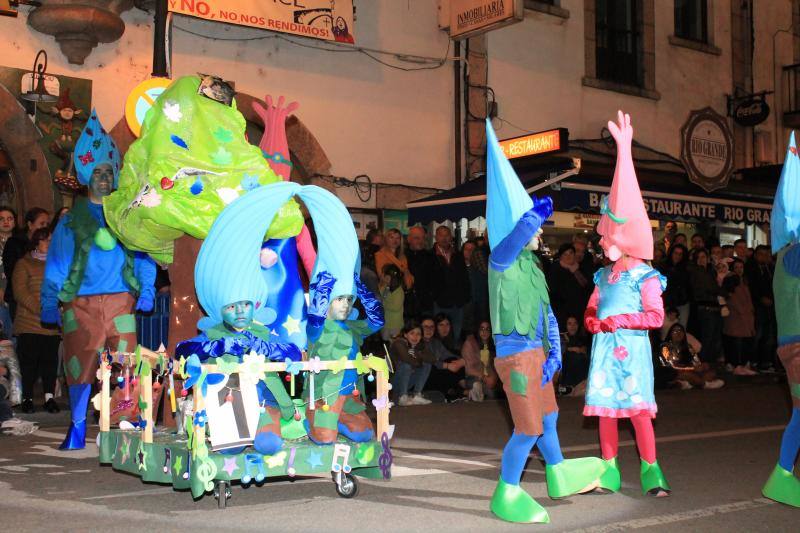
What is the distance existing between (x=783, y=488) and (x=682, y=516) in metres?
0.82

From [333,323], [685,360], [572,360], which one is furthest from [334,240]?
[685,360]

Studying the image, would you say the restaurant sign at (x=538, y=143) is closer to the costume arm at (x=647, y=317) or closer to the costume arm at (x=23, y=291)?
the costume arm at (x=23, y=291)

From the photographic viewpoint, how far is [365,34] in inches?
629

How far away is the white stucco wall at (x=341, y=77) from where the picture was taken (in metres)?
13.4

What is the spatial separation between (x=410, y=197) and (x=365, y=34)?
251 centimetres

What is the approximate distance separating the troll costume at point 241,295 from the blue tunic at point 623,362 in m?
1.99

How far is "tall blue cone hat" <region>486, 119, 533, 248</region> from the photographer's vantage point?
6.00m

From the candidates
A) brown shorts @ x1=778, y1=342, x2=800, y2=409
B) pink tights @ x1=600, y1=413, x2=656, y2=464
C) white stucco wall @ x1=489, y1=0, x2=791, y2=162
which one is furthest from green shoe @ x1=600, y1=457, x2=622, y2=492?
white stucco wall @ x1=489, y1=0, x2=791, y2=162

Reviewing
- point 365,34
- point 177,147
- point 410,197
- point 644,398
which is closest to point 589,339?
point 410,197

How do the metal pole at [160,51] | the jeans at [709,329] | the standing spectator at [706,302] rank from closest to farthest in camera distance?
the metal pole at [160,51], the standing spectator at [706,302], the jeans at [709,329]

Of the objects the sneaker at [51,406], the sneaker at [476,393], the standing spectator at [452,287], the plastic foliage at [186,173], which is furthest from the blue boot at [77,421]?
the standing spectator at [452,287]

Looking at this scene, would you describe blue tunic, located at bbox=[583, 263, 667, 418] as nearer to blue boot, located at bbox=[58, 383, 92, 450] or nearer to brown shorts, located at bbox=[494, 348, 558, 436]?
brown shorts, located at bbox=[494, 348, 558, 436]

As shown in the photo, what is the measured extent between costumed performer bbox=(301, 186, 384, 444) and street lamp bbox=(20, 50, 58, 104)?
7087mm

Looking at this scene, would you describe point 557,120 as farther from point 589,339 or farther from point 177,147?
point 177,147
